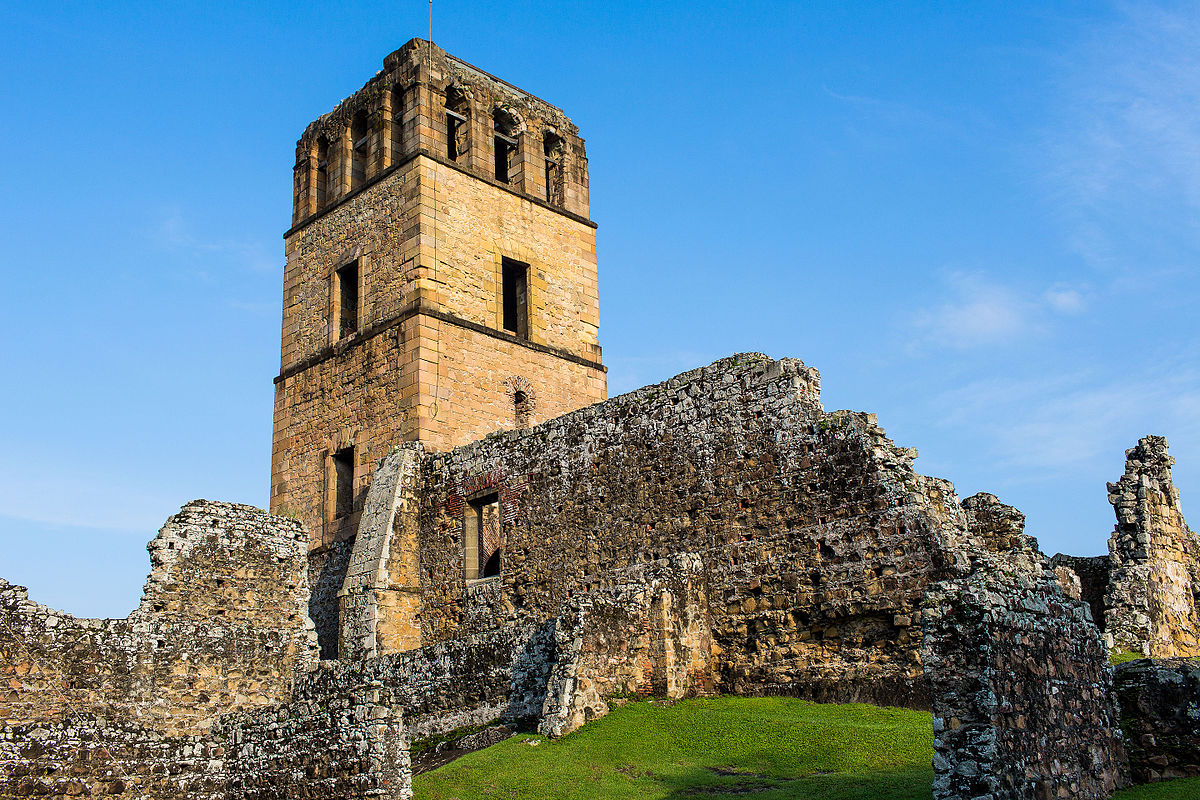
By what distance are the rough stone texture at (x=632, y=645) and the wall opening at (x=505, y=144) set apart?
11988mm

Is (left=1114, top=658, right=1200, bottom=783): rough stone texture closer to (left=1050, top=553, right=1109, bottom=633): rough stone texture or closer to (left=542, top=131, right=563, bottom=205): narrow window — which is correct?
(left=1050, top=553, right=1109, bottom=633): rough stone texture

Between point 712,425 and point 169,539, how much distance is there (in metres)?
6.57

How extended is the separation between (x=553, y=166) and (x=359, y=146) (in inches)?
159

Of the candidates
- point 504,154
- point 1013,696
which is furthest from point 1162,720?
point 504,154

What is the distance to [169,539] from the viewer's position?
1232 centimetres

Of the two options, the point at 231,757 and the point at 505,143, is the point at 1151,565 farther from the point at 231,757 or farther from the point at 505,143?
the point at 505,143

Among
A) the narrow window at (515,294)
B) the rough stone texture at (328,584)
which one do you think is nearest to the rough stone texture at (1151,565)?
the narrow window at (515,294)

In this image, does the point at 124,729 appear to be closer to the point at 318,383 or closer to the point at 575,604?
the point at 575,604

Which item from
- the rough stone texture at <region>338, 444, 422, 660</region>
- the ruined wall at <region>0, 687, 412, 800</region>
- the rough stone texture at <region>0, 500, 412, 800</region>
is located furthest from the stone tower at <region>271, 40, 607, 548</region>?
the ruined wall at <region>0, 687, 412, 800</region>

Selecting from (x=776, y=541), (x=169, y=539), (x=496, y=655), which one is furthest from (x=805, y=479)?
(x=169, y=539)

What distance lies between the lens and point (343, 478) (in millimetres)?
20344

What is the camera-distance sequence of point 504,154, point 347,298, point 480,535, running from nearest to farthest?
point 480,535, point 347,298, point 504,154

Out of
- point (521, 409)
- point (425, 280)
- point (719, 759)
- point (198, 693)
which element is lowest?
point (719, 759)

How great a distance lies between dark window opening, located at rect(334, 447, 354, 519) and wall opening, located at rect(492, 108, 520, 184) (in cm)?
657
